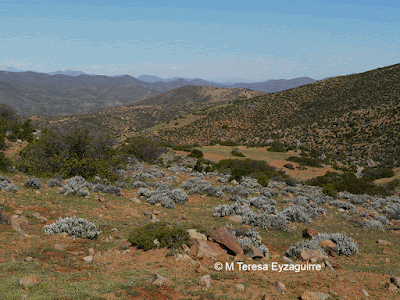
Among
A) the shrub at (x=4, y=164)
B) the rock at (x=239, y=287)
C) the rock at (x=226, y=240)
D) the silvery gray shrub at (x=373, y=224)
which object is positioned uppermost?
the shrub at (x=4, y=164)

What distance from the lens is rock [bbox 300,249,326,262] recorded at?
21.0 feet

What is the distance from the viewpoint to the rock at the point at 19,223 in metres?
6.38

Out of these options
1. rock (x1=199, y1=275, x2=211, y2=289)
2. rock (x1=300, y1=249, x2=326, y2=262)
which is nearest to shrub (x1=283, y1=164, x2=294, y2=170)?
rock (x1=300, y1=249, x2=326, y2=262)

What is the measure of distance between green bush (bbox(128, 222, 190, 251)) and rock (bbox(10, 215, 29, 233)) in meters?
2.82

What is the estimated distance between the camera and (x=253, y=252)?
6.41m

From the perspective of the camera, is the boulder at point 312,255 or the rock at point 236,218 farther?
the rock at point 236,218

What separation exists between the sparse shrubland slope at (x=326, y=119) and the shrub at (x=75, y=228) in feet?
130

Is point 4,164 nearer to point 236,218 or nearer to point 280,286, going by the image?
point 236,218

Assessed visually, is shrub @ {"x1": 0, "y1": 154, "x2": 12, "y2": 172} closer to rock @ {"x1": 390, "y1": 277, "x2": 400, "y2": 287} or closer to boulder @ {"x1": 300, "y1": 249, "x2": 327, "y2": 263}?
boulder @ {"x1": 300, "y1": 249, "x2": 327, "y2": 263}

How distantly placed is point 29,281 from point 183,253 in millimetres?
3133

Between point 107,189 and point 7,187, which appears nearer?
point 7,187

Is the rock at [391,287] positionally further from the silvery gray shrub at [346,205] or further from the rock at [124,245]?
the silvery gray shrub at [346,205]

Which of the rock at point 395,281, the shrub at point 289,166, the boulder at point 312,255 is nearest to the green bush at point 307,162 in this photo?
the shrub at point 289,166

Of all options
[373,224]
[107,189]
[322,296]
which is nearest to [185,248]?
[322,296]
